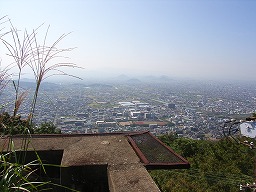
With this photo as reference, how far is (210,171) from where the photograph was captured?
5199 millimetres

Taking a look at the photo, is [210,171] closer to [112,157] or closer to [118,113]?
[112,157]

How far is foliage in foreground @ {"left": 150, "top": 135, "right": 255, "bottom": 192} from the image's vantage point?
165 inches

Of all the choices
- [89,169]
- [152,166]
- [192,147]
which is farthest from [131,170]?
[192,147]

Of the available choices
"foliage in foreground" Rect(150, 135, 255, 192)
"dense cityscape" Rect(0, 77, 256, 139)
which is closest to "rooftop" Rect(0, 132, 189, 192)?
"dense cityscape" Rect(0, 77, 256, 139)

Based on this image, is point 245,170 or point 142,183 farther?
point 245,170

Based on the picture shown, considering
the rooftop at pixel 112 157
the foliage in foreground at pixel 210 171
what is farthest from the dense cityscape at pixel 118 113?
the foliage in foreground at pixel 210 171

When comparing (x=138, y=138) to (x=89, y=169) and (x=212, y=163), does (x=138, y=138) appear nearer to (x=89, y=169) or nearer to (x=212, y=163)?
(x=89, y=169)

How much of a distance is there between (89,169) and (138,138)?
0.92 meters

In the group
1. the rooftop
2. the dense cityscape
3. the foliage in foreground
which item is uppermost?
the rooftop

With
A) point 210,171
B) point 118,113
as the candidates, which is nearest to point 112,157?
point 210,171

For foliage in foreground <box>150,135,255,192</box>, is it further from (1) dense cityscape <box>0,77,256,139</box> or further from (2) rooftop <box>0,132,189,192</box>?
(2) rooftop <box>0,132,189,192</box>

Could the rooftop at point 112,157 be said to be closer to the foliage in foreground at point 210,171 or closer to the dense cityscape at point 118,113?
the dense cityscape at point 118,113

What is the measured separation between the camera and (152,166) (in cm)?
205

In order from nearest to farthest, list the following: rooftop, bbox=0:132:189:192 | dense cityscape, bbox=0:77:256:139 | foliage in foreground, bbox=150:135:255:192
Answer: rooftop, bbox=0:132:189:192, foliage in foreground, bbox=150:135:255:192, dense cityscape, bbox=0:77:256:139
